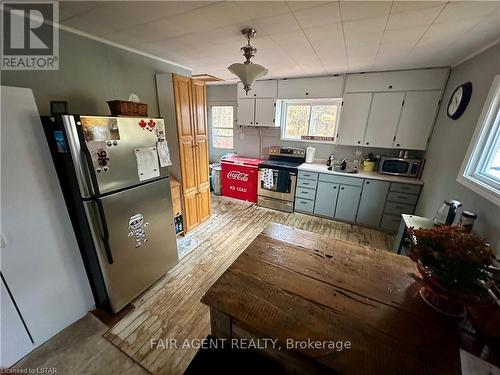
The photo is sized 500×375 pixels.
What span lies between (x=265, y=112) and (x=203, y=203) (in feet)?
6.96

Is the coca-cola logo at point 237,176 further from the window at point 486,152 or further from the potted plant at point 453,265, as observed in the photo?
the potted plant at point 453,265

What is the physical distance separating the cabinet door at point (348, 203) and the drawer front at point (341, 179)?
0.07m

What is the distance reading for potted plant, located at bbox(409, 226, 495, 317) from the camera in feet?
2.40

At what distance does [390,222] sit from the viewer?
3146 mm

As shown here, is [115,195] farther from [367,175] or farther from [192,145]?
[367,175]

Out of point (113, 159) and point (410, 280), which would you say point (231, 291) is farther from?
point (113, 159)

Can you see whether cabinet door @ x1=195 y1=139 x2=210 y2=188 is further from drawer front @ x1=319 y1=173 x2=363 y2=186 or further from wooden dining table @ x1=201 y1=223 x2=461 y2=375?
wooden dining table @ x1=201 y1=223 x2=461 y2=375

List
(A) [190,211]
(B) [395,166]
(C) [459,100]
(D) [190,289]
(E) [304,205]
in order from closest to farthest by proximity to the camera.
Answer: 1. (D) [190,289]
2. (C) [459,100]
3. (A) [190,211]
4. (B) [395,166]
5. (E) [304,205]

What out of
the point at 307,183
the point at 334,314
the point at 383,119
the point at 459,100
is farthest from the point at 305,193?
the point at 334,314

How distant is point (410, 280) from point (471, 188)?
1.51m

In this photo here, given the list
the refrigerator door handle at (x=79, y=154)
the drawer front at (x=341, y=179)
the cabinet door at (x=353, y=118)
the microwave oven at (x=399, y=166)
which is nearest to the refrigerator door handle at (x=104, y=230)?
the refrigerator door handle at (x=79, y=154)

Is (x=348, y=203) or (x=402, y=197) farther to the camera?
(x=348, y=203)

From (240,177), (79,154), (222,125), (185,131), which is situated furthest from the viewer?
(222,125)

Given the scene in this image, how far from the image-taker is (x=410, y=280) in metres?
1.04
